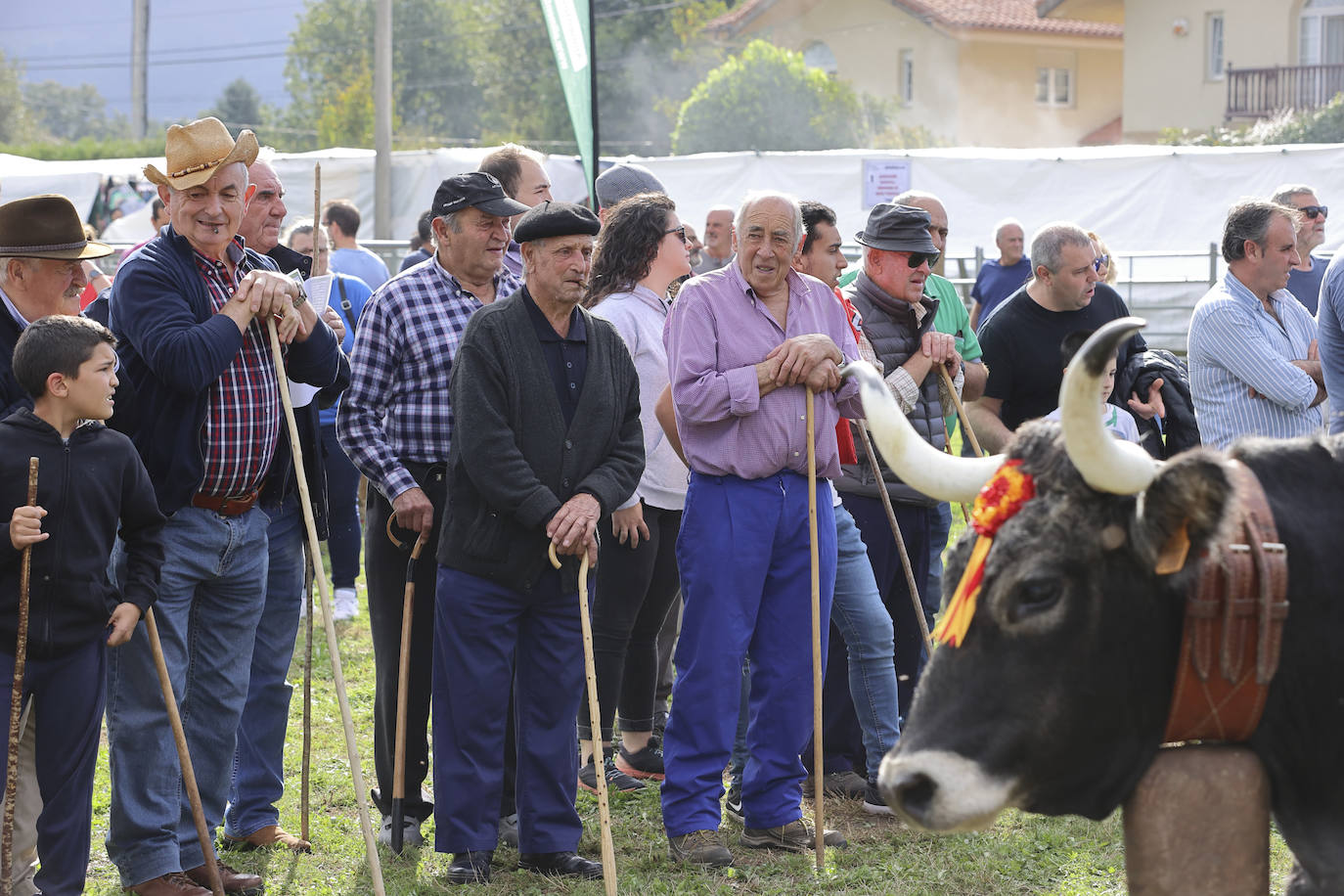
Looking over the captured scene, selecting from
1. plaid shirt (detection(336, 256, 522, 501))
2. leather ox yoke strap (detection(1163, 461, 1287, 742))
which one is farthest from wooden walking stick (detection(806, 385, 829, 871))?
leather ox yoke strap (detection(1163, 461, 1287, 742))

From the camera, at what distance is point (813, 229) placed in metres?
6.39

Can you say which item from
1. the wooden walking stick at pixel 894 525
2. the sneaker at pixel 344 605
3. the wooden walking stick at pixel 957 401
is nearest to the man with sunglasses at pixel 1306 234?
the wooden walking stick at pixel 957 401

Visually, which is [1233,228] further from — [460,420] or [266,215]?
[266,215]

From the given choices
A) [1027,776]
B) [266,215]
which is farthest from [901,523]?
[1027,776]

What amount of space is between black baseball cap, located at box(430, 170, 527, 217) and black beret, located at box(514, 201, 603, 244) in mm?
346

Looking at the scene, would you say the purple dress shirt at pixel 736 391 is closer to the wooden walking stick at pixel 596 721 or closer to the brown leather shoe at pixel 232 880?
the wooden walking stick at pixel 596 721

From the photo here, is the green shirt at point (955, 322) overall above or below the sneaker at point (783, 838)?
above

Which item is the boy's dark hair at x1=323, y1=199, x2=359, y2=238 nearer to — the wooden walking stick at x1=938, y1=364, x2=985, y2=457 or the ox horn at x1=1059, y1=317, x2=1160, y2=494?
the wooden walking stick at x1=938, y1=364, x2=985, y2=457

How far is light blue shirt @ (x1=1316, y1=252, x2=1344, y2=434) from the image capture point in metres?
6.27

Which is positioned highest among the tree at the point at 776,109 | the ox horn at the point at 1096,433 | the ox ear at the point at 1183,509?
the tree at the point at 776,109

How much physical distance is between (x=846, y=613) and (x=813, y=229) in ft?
5.61

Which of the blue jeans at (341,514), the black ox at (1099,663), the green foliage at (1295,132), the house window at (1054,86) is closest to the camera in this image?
the black ox at (1099,663)

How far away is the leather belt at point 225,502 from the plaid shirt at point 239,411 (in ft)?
0.07

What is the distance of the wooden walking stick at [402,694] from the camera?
529cm
